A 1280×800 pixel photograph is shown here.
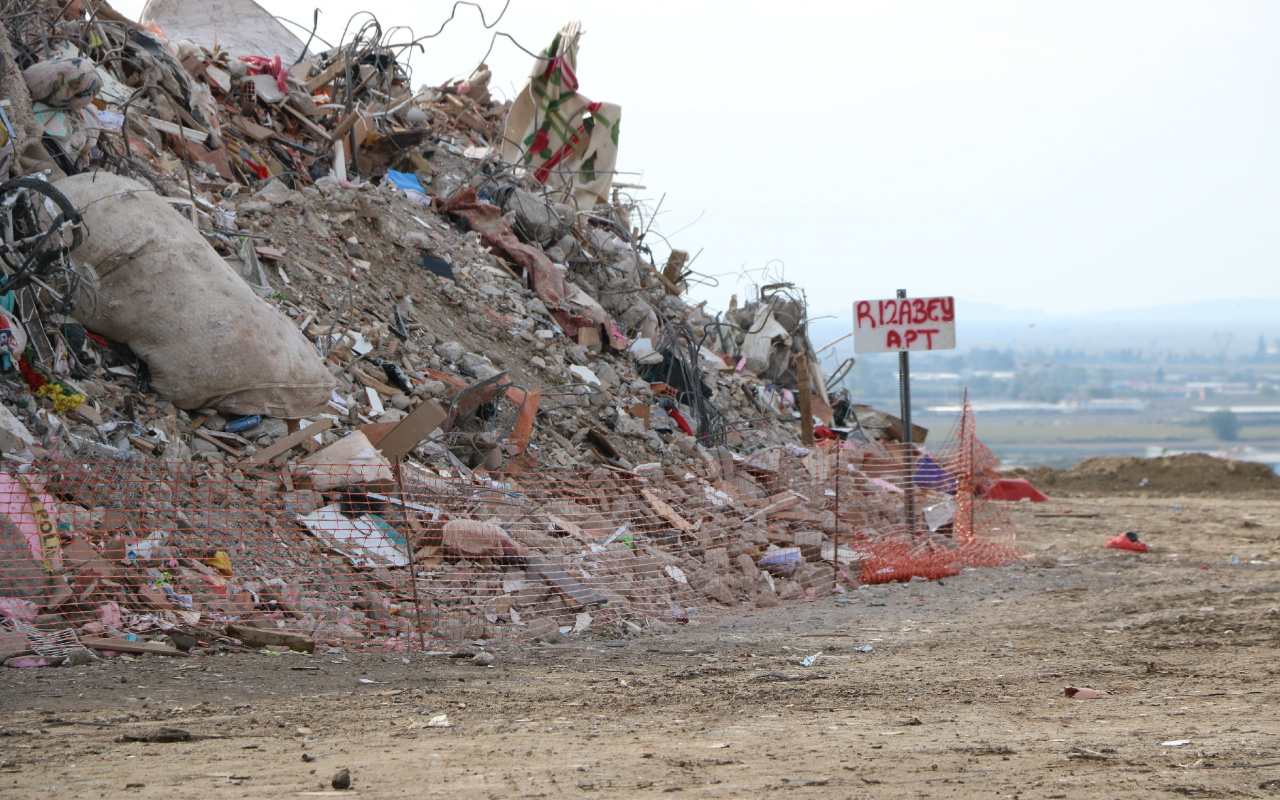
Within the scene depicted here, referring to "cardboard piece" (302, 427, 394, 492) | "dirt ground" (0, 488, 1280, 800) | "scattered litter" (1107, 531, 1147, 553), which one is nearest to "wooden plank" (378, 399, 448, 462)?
"cardboard piece" (302, 427, 394, 492)

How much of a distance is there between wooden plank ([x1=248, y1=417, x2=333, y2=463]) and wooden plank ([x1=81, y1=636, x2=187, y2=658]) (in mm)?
2039

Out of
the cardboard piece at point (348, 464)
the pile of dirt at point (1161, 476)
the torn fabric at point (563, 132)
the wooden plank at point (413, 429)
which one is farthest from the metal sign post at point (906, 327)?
the pile of dirt at point (1161, 476)

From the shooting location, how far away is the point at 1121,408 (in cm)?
6900

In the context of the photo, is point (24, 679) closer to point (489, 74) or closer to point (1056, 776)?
point (1056, 776)

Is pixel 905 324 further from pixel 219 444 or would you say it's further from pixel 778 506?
pixel 219 444

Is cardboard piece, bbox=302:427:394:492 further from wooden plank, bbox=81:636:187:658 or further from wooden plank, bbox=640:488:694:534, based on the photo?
wooden plank, bbox=640:488:694:534

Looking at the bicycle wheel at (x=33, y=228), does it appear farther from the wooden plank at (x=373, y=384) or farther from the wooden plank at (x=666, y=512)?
the wooden plank at (x=666, y=512)

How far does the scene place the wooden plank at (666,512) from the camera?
8375 millimetres

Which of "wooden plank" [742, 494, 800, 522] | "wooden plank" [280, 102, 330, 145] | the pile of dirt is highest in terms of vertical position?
"wooden plank" [280, 102, 330, 145]

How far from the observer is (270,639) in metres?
5.73

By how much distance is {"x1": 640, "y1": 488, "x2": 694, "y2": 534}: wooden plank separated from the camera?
8.38 meters

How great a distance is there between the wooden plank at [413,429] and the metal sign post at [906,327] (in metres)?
4.14

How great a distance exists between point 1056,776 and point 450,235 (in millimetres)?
9820

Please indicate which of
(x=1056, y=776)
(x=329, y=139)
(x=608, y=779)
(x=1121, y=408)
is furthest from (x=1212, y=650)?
(x=1121, y=408)
